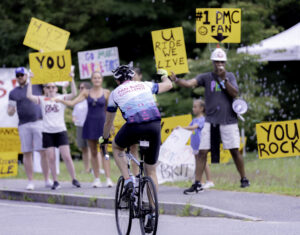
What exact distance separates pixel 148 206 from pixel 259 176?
627cm

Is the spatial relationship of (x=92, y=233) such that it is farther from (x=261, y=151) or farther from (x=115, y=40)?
(x=115, y=40)

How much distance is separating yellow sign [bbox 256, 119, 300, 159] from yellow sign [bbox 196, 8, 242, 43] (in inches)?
62.8

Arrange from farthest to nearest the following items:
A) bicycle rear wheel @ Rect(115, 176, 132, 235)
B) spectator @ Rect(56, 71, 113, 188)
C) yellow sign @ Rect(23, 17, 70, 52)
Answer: yellow sign @ Rect(23, 17, 70, 52), spectator @ Rect(56, 71, 113, 188), bicycle rear wheel @ Rect(115, 176, 132, 235)

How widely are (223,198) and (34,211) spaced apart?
263 cm

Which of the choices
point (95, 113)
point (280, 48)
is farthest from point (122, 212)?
point (280, 48)

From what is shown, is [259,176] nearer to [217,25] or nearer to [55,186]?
[217,25]

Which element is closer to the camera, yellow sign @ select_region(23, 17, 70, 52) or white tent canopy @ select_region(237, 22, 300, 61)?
yellow sign @ select_region(23, 17, 70, 52)

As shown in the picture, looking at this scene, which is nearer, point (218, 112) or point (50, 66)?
point (218, 112)

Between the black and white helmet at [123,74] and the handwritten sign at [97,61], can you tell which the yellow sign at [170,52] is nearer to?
the black and white helmet at [123,74]

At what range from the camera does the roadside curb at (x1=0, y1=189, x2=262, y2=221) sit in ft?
30.5

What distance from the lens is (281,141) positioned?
10.9m

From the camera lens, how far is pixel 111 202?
10969 millimetres

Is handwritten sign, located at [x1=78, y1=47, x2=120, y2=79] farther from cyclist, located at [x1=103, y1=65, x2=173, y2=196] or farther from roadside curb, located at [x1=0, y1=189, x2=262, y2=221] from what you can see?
cyclist, located at [x1=103, y1=65, x2=173, y2=196]

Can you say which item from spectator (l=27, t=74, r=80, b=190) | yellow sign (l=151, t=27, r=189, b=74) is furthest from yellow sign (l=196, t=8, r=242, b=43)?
spectator (l=27, t=74, r=80, b=190)
